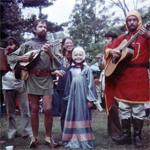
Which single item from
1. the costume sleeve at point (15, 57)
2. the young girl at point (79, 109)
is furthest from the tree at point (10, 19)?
the young girl at point (79, 109)

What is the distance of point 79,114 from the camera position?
11.0 ft

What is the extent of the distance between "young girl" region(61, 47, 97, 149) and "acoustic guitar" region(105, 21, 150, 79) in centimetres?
32

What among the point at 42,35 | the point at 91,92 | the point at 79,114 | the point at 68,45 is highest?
the point at 42,35

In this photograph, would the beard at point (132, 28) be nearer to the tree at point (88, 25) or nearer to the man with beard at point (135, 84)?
the man with beard at point (135, 84)

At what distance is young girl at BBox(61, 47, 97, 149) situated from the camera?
3299mm

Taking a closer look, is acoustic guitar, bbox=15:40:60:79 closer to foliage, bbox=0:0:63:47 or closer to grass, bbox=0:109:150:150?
grass, bbox=0:109:150:150

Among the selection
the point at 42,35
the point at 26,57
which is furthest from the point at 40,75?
the point at 42,35

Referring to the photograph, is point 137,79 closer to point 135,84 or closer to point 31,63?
point 135,84

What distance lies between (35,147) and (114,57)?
5.72 feet

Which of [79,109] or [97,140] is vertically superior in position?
[79,109]

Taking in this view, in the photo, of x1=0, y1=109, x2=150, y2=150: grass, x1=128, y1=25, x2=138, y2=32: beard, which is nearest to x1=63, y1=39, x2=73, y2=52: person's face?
x1=128, y1=25, x2=138, y2=32: beard

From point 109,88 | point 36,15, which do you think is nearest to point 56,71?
point 109,88

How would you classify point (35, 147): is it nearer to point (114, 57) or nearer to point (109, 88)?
point (109, 88)

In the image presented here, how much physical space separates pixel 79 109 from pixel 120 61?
93cm
